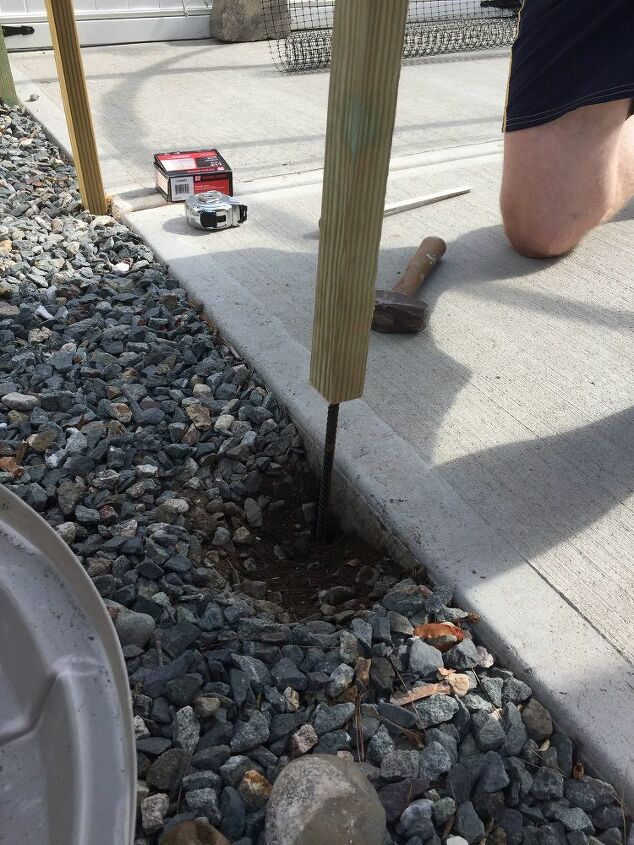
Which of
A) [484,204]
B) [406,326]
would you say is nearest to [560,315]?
[406,326]

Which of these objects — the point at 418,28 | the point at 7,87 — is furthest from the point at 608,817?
the point at 418,28

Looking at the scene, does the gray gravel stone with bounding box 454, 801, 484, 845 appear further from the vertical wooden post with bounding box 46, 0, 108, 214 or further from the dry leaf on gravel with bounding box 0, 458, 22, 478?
the vertical wooden post with bounding box 46, 0, 108, 214

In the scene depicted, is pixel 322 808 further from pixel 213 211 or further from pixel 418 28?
pixel 418 28

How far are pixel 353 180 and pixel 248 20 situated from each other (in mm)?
5119

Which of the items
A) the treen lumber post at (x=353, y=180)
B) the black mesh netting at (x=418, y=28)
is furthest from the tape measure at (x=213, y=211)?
the black mesh netting at (x=418, y=28)

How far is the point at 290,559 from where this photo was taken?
5.91 feet

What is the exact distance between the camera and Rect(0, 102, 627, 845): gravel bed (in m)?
1.21

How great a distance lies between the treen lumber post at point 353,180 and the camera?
1.06 meters

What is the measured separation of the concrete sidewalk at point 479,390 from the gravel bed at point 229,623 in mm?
89

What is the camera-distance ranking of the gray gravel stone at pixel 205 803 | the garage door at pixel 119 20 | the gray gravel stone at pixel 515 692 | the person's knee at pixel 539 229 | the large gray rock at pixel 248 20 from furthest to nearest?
the large gray rock at pixel 248 20
the garage door at pixel 119 20
the person's knee at pixel 539 229
the gray gravel stone at pixel 515 692
the gray gravel stone at pixel 205 803

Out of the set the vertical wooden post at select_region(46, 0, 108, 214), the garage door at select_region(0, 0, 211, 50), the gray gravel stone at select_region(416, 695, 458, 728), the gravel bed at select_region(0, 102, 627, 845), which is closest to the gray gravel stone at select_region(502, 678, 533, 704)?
the gravel bed at select_region(0, 102, 627, 845)

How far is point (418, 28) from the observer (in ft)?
19.7

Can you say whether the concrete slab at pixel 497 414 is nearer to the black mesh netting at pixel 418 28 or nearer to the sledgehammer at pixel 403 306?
the sledgehammer at pixel 403 306

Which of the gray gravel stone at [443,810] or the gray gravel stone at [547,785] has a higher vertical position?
the gray gravel stone at [443,810]
